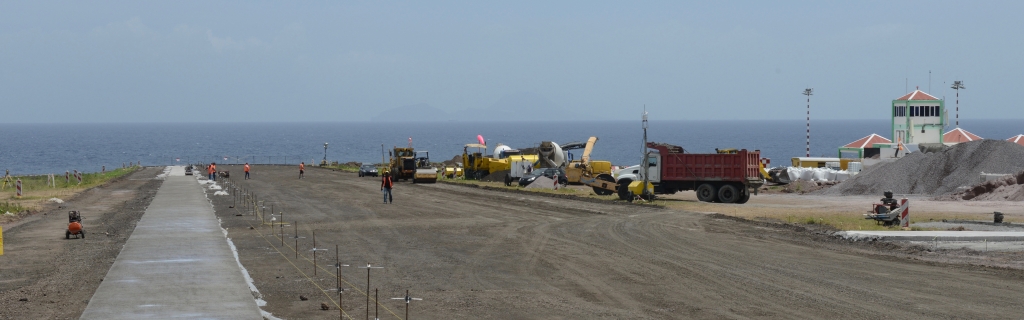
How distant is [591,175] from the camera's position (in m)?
52.1

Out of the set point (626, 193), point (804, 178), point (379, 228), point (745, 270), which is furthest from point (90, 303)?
point (804, 178)

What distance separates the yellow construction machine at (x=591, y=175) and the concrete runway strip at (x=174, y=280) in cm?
2141

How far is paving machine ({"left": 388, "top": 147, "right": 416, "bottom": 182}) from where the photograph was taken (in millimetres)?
62750

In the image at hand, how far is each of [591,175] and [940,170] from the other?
1681 cm

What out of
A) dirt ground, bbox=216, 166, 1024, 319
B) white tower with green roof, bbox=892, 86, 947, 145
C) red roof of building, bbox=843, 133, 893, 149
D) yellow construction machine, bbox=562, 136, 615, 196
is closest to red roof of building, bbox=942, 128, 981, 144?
white tower with green roof, bbox=892, 86, 947, 145

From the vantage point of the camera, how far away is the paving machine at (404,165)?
62750 millimetres

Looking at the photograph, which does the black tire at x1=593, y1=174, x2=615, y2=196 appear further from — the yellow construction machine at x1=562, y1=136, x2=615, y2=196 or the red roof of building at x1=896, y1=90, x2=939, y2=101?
the red roof of building at x1=896, y1=90, x2=939, y2=101

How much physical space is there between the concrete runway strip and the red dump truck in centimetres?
1990

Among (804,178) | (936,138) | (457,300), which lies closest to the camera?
(457,300)

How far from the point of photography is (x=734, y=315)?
48.1 feet

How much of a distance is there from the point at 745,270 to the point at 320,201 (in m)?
25.8

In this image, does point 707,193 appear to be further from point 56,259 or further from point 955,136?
point 955,136

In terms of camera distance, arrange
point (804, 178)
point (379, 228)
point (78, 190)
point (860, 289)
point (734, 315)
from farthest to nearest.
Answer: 1. point (804, 178)
2. point (78, 190)
3. point (379, 228)
4. point (860, 289)
5. point (734, 315)

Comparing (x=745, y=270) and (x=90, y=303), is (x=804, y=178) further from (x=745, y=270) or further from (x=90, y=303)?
(x=90, y=303)
